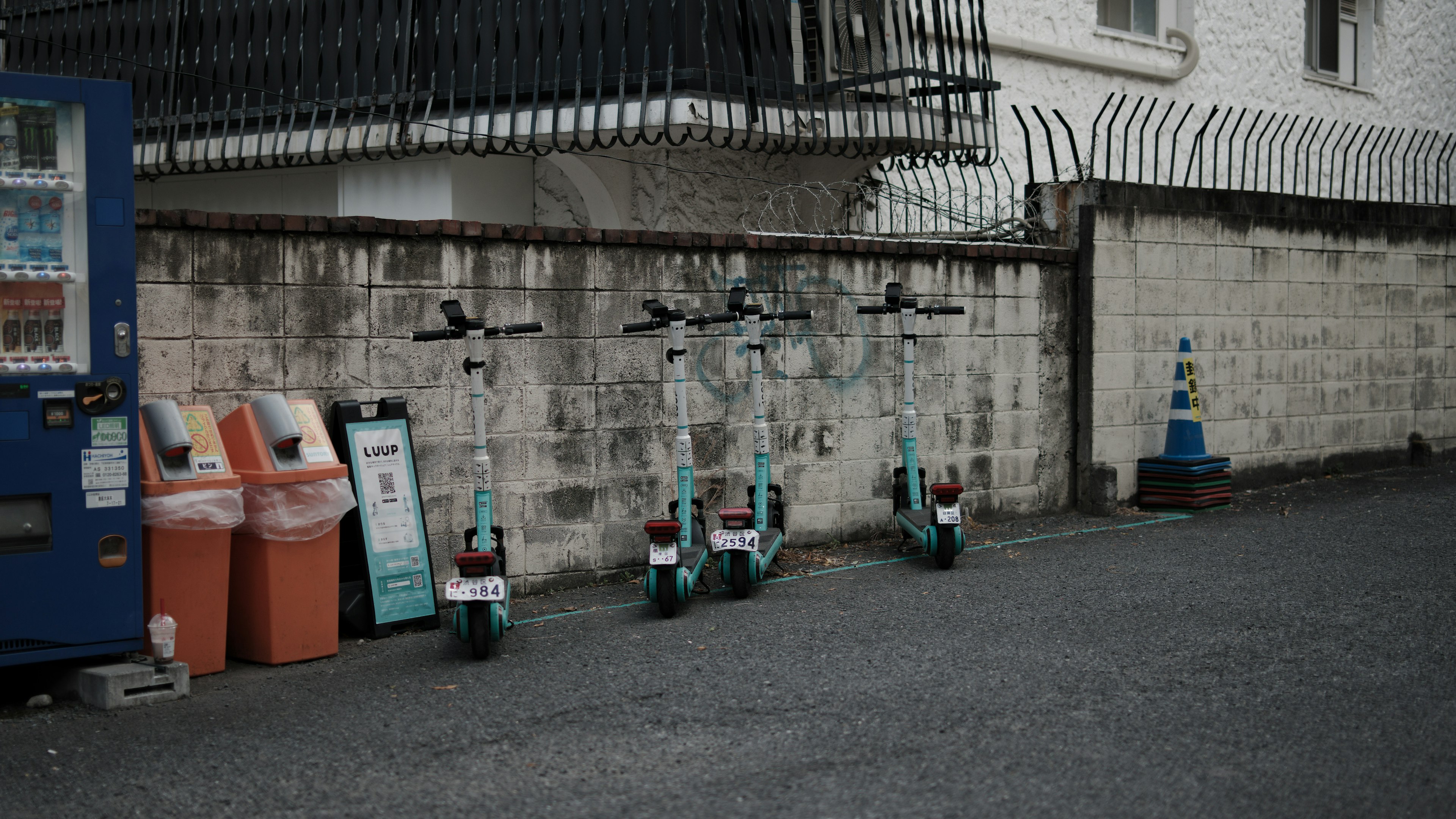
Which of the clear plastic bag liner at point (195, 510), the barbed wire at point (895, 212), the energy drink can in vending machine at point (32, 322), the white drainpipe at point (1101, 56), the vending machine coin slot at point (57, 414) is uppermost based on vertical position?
the white drainpipe at point (1101, 56)

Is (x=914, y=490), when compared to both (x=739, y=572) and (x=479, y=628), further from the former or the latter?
(x=479, y=628)

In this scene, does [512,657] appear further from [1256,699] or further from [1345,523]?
[1345,523]

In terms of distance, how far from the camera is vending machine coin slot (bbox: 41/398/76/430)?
4711mm

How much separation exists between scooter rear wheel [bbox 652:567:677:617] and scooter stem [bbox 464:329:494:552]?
0.85 m

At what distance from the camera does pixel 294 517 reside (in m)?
5.29

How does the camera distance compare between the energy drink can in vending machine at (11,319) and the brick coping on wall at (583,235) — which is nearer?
the energy drink can in vending machine at (11,319)

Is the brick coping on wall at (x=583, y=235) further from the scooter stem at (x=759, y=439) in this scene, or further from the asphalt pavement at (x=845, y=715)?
the asphalt pavement at (x=845, y=715)

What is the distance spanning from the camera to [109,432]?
4816 millimetres

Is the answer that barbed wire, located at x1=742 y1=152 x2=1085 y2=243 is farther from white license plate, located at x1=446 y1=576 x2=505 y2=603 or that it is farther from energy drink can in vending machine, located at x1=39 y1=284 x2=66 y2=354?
energy drink can in vending machine, located at x1=39 y1=284 x2=66 y2=354

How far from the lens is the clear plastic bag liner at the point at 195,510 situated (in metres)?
4.97

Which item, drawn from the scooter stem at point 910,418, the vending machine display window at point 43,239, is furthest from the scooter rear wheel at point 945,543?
the vending machine display window at point 43,239

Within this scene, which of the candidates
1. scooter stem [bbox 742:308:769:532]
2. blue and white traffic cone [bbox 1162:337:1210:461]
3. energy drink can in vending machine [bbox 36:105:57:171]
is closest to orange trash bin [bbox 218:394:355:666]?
energy drink can in vending machine [bbox 36:105:57:171]

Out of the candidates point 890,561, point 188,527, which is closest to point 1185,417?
point 890,561

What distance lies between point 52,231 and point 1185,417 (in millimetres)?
7669
